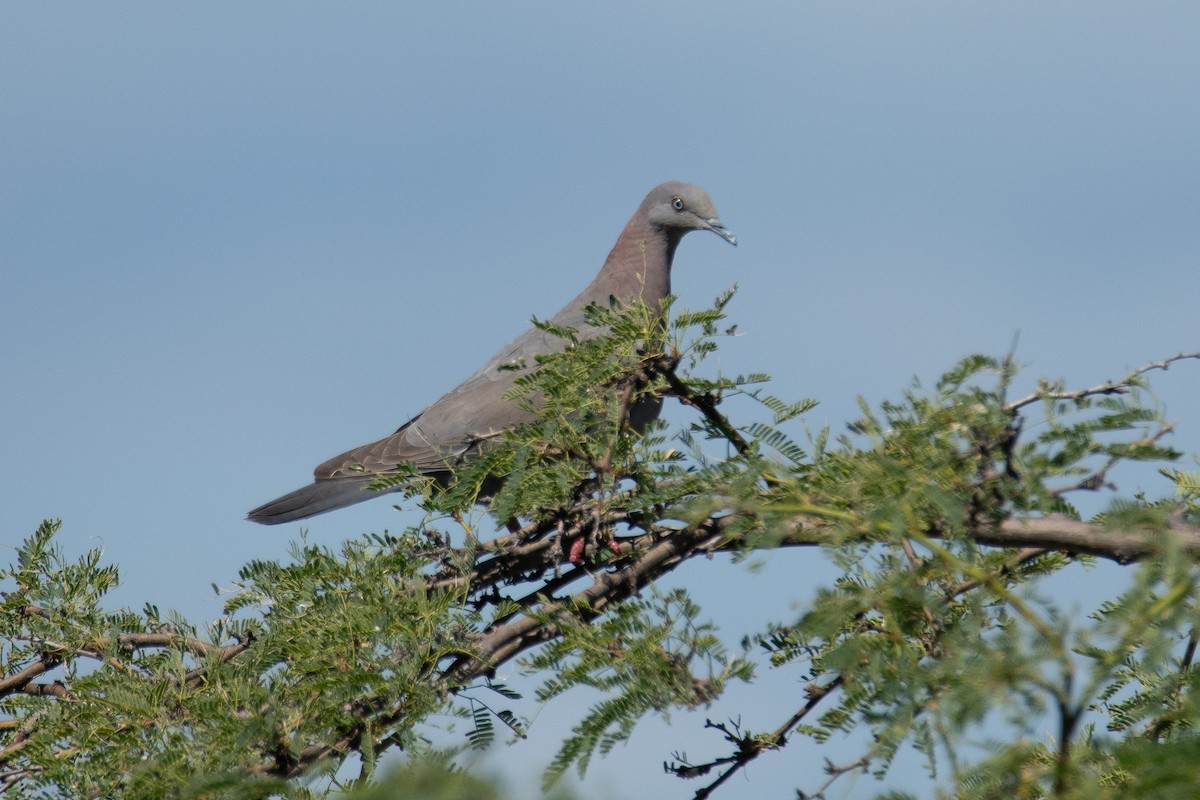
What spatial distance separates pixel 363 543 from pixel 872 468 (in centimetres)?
160

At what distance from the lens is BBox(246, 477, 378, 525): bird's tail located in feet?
20.2

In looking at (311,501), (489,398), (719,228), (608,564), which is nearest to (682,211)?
(719,228)

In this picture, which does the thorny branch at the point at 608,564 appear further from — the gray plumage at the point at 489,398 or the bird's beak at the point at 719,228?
the bird's beak at the point at 719,228

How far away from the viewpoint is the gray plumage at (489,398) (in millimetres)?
6148

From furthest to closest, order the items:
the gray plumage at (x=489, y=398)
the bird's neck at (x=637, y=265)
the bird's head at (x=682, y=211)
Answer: the bird's head at (x=682, y=211), the bird's neck at (x=637, y=265), the gray plumage at (x=489, y=398)

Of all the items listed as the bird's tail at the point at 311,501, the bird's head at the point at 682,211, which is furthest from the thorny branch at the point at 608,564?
the bird's head at the point at 682,211

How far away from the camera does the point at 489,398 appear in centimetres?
640

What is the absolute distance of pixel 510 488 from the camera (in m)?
2.96

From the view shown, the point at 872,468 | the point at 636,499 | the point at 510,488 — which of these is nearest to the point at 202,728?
the point at 510,488

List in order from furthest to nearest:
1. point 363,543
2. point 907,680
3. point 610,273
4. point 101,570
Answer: point 610,273
point 101,570
point 363,543
point 907,680

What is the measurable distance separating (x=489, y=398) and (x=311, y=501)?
1033mm

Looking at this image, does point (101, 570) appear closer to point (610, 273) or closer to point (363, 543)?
point (363, 543)

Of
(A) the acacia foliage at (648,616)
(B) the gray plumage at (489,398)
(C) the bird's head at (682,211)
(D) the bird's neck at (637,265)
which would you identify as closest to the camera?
(A) the acacia foliage at (648,616)

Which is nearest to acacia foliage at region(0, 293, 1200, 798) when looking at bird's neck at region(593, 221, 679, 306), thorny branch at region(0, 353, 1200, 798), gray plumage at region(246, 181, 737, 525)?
thorny branch at region(0, 353, 1200, 798)
